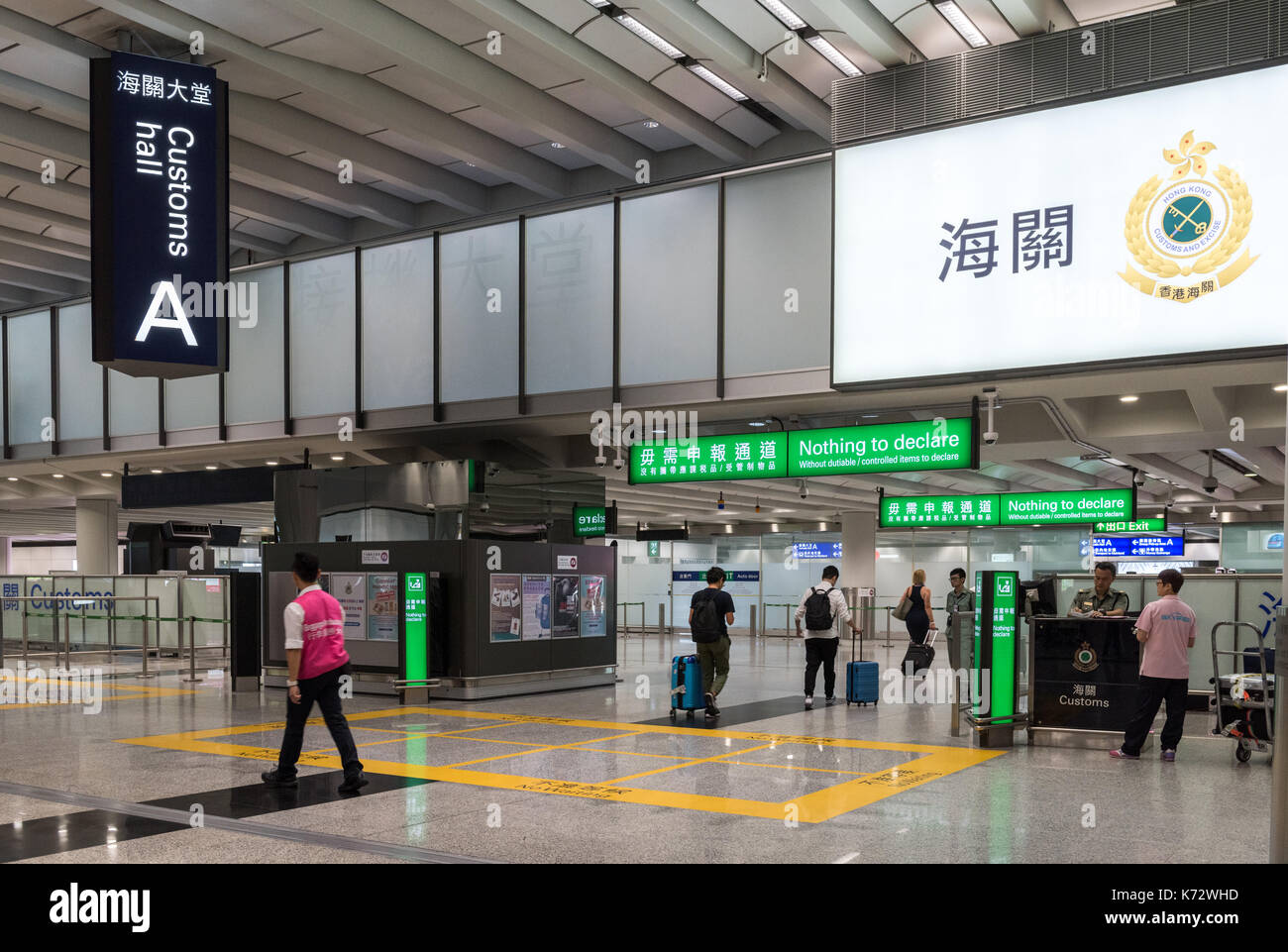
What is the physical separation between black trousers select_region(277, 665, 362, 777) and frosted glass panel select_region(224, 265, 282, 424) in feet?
32.8

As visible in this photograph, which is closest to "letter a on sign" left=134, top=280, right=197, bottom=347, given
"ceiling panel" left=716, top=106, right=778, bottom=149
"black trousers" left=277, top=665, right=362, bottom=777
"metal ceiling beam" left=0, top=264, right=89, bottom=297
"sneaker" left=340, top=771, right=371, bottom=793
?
"black trousers" left=277, top=665, right=362, bottom=777

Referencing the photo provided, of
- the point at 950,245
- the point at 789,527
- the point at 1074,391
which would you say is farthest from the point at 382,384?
the point at 789,527

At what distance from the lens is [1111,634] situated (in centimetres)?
1130

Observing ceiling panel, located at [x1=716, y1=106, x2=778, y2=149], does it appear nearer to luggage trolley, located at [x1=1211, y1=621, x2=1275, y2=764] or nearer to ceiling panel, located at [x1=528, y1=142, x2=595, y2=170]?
ceiling panel, located at [x1=528, y1=142, x2=595, y2=170]

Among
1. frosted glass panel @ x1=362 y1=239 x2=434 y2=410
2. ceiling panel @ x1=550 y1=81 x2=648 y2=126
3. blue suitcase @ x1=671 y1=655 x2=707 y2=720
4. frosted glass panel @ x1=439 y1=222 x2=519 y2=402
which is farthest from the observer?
frosted glass panel @ x1=362 y1=239 x2=434 y2=410

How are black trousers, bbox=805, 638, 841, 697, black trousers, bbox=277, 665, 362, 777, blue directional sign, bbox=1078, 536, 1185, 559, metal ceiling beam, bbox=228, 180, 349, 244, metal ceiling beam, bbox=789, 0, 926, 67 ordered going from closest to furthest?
black trousers, bbox=277, 665, 362, 777, metal ceiling beam, bbox=789, 0, 926, 67, black trousers, bbox=805, 638, 841, 697, metal ceiling beam, bbox=228, 180, 349, 244, blue directional sign, bbox=1078, 536, 1185, 559

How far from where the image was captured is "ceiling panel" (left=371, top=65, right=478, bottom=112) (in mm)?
11602

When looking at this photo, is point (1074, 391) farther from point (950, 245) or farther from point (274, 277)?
point (274, 277)

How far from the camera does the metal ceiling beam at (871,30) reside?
412 inches

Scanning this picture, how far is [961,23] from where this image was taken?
1128cm

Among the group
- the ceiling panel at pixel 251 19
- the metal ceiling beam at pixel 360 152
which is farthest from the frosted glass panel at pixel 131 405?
the ceiling panel at pixel 251 19

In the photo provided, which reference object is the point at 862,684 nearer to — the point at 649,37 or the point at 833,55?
the point at 833,55

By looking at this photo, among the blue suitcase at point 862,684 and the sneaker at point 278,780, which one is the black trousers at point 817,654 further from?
the sneaker at point 278,780

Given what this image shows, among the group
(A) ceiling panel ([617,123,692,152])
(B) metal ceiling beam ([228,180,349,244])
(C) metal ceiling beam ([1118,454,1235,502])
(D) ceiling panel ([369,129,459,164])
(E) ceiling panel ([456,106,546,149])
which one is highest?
(A) ceiling panel ([617,123,692,152])
